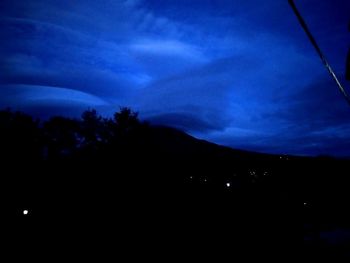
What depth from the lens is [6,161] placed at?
19016 millimetres

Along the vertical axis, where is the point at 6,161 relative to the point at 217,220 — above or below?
above

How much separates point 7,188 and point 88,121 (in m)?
37.8

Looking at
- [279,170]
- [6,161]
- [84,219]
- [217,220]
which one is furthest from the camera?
[279,170]

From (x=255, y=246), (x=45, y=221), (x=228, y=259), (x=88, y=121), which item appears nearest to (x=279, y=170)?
(x=255, y=246)

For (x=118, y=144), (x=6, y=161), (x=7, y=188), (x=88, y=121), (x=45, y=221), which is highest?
(x=88, y=121)

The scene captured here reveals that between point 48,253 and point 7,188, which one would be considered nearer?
point 48,253

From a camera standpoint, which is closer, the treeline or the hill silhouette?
the hill silhouette

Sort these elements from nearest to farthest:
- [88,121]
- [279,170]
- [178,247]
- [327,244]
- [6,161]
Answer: [327,244] → [178,247] → [6,161] → [279,170] → [88,121]

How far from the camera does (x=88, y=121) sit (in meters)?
51.4

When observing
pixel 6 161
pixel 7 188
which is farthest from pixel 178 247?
pixel 6 161

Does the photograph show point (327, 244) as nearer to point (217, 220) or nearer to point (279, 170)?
point (217, 220)

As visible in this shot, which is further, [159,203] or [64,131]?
[64,131]

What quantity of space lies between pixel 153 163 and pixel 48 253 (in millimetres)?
9098

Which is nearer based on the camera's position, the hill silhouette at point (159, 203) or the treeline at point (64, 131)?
the hill silhouette at point (159, 203)
